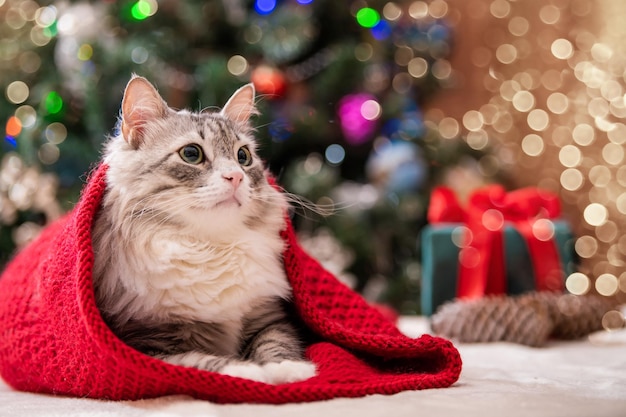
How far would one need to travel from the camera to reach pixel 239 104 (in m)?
1.16

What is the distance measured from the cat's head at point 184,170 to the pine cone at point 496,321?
2.47 feet

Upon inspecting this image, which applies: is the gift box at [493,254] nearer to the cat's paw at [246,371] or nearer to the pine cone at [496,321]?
the pine cone at [496,321]

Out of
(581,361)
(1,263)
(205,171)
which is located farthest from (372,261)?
(205,171)

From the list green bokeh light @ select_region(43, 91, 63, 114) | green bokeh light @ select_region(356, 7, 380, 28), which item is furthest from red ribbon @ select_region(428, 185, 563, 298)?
green bokeh light @ select_region(43, 91, 63, 114)

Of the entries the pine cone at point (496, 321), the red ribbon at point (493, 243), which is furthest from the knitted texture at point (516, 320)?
the red ribbon at point (493, 243)

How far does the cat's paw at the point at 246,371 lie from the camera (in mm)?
848

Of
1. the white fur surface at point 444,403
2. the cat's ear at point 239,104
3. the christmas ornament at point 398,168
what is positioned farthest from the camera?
the christmas ornament at point 398,168

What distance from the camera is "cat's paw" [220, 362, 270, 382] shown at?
848 mm

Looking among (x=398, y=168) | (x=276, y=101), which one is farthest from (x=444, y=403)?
(x=276, y=101)

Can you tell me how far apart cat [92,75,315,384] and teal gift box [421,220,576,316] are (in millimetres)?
999

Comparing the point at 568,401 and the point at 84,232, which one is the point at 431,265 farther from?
the point at 84,232

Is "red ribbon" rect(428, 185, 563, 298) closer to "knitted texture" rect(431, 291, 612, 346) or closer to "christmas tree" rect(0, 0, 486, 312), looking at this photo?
"knitted texture" rect(431, 291, 612, 346)

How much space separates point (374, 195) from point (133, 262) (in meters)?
1.54

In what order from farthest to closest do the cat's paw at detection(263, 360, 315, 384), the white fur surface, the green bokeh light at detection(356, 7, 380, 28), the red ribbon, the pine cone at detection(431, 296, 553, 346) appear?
the green bokeh light at detection(356, 7, 380, 28) < the red ribbon < the pine cone at detection(431, 296, 553, 346) < the cat's paw at detection(263, 360, 315, 384) < the white fur surface
